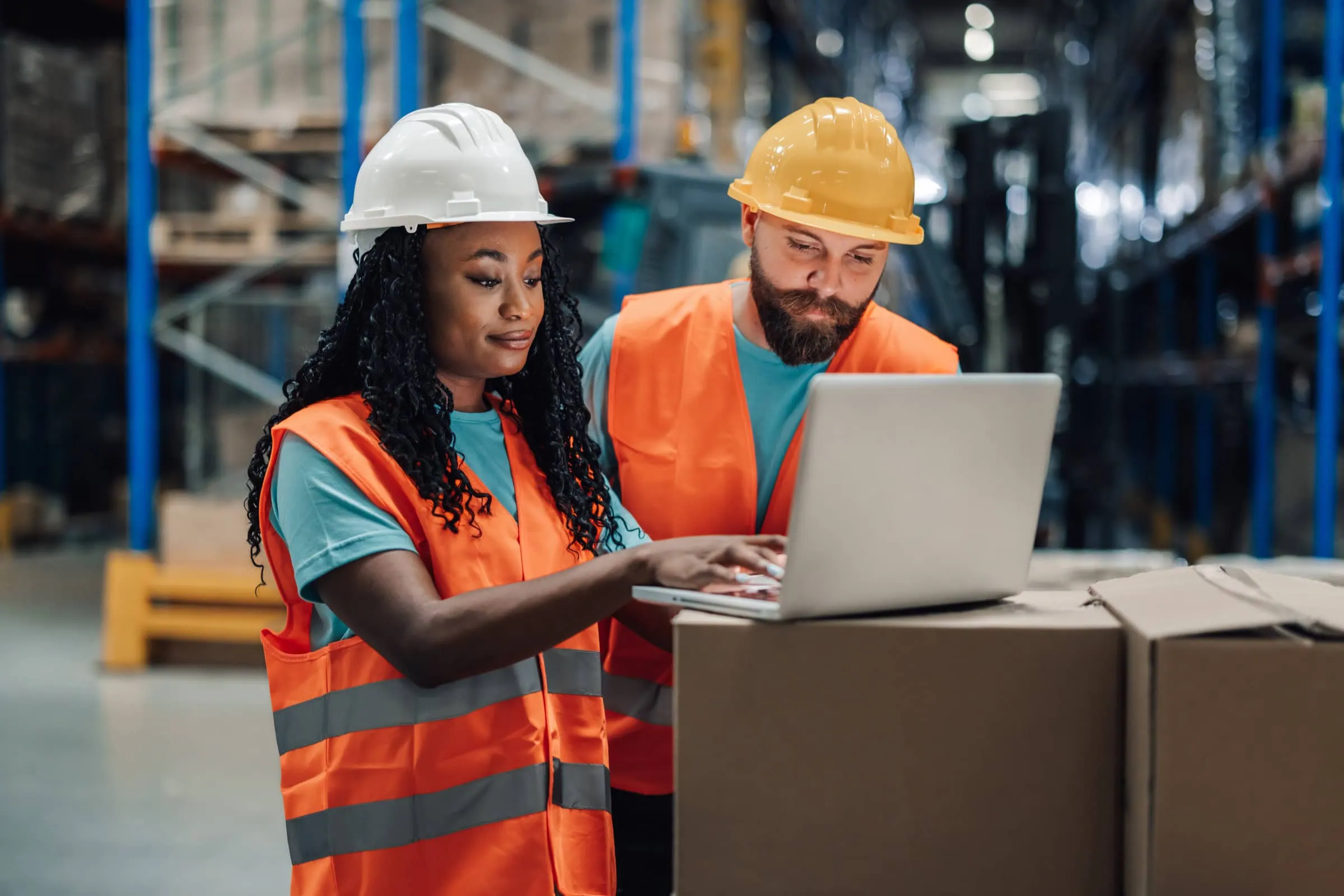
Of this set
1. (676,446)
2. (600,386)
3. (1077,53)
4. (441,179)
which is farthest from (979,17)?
(441,179)

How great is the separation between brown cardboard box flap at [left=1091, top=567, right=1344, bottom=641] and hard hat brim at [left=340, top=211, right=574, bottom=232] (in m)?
0.88

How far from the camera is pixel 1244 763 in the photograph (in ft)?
3.99

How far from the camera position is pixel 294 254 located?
21.2 ft

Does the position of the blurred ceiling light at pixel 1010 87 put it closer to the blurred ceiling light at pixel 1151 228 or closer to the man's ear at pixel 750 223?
the blurred ceiling light at pixel 1151 228

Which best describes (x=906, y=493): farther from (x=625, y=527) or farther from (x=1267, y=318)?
(x=1267, y=318)

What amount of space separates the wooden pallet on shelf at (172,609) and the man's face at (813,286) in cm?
466

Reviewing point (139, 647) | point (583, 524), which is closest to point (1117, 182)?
point (139, 647)

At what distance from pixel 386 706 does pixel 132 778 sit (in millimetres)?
3663

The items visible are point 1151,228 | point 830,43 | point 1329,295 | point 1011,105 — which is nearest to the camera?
point 1329,295

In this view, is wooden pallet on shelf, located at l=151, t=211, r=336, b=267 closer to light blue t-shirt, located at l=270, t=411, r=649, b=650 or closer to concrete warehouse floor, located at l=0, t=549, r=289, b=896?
concrete warehouse floor, located at l=0, t=549, r=289, b=896

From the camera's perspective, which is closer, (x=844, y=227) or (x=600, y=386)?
(x=844, y=227)

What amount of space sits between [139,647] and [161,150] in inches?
99.2

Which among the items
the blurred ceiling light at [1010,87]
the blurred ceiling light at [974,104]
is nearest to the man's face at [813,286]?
the blurred ceiling light at [1010,87]

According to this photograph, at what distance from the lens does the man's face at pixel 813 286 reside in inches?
82.6
